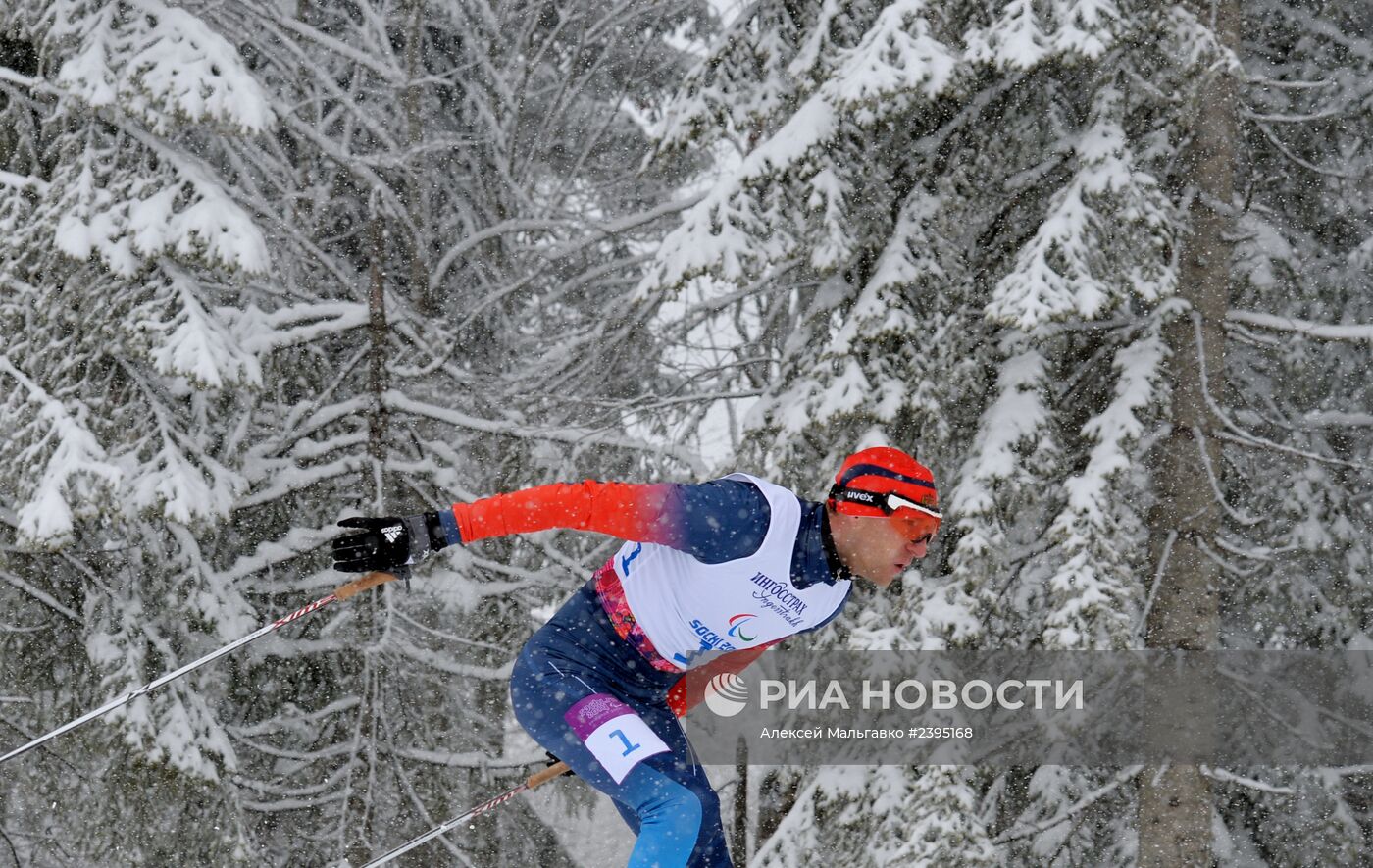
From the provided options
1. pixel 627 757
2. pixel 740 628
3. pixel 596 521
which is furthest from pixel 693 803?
pixel 596 521

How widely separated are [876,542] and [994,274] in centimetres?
466

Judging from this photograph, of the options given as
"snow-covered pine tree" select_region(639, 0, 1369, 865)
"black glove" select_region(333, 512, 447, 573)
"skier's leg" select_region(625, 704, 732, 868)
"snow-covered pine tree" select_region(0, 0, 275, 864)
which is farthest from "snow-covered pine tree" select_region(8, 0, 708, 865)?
"skier's leg" select_region(625, 704, 732, 868)

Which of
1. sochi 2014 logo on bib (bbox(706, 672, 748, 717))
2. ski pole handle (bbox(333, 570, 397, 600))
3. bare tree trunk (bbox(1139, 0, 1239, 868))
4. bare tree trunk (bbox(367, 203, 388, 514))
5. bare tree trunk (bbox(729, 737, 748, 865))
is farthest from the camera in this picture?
bare tree trunk (bbox(729, 737, 748, 865))

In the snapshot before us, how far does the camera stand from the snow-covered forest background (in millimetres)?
7055

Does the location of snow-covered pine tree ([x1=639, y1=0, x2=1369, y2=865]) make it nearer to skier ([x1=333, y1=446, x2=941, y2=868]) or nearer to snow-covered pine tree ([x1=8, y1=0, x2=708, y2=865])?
snow-covered pine tree ([x1=8, y1=0, x2=708, y2=865])

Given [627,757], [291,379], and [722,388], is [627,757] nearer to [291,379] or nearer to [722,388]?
[291,379]

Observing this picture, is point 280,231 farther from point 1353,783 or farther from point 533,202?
point 1353,783

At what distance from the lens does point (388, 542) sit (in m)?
3.63

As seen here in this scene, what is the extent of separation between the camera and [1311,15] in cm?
922

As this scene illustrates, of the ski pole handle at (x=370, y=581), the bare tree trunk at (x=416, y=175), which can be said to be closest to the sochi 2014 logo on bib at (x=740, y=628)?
the ski pole handle at (x=370, y=581)

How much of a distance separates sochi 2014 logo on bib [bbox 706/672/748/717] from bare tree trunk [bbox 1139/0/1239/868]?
2.66 metres

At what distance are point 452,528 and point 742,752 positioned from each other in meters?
6.74

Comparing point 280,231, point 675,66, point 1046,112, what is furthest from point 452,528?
point 675,66

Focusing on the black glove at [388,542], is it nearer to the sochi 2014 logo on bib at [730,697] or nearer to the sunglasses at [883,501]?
the sunglasses at [883,501]
